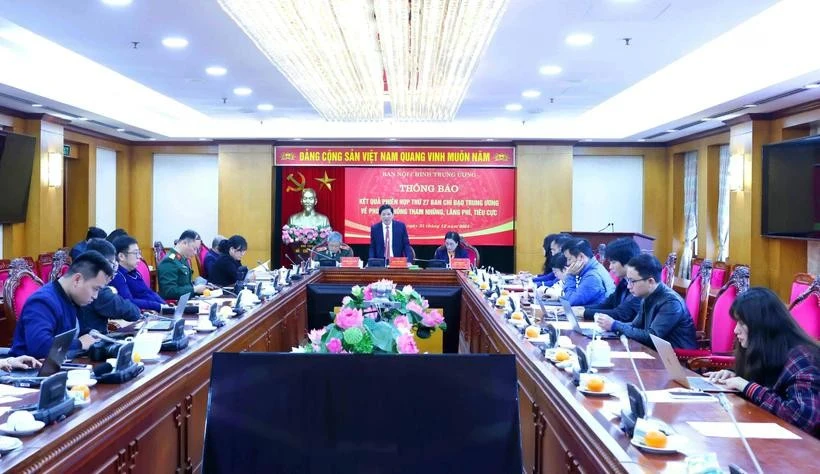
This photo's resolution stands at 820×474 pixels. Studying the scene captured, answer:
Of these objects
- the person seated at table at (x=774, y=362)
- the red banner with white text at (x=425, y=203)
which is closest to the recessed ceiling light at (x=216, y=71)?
the red banner with white text at (x=425, y=203)

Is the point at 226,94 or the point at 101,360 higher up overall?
the point at 226,94

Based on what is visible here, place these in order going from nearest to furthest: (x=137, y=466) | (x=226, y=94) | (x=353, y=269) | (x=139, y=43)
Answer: (x=137, y=466) < (x=139, y=43) < (x=353, y=269) < (x=226, y=94)

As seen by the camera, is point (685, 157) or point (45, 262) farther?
point (685, 157)

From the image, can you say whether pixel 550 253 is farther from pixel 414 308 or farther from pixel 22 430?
pixel 22 430

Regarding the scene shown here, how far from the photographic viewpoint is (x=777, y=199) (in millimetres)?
7125

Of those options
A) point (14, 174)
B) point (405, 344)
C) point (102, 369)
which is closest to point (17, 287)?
point (102, 369)

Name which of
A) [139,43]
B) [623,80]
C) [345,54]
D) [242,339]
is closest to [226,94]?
[139,43]

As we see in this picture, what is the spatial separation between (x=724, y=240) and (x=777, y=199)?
1.96m

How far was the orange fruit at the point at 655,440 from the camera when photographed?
1699mm

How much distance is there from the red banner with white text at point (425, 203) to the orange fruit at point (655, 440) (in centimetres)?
883

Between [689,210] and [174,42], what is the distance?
7427 mm

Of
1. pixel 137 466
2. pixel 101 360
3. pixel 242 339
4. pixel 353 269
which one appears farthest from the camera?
pixel 353 269

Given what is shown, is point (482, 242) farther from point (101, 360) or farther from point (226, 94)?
point (101, 360)

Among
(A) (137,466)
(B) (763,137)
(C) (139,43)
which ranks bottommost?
(A) (137,466)
